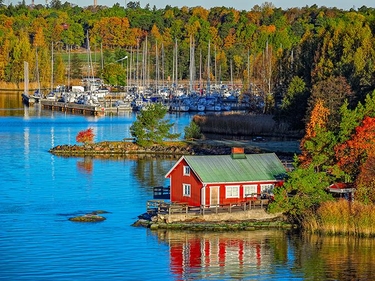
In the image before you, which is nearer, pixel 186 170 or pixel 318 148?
pixel 186 170

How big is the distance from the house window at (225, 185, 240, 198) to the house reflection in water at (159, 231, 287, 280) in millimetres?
2950

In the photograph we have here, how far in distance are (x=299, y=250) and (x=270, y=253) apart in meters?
1.47

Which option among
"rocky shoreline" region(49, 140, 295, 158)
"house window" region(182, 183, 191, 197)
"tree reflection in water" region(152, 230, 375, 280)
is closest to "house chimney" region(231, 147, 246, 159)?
"house window" region(182, 183, 191, 197)

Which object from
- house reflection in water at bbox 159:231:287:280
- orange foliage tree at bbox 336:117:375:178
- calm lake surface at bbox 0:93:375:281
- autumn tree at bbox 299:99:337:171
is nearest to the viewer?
calm lake surface at bbox 0:93:375:281

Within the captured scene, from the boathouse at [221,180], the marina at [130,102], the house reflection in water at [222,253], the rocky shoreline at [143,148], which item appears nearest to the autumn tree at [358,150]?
the boathouse at [221,180]

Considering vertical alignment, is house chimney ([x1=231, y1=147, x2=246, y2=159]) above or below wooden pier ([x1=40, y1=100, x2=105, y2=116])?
above

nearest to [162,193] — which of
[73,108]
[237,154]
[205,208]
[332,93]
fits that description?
[237,154]

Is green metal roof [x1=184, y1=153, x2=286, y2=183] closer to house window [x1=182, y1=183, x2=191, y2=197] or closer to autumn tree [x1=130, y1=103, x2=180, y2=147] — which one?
house window [x1=182, y1=183, x2=191, y2=197]

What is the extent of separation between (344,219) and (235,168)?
6.93 meters

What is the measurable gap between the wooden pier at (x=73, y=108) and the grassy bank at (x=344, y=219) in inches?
3167

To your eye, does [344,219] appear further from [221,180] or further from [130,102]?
[130,102]

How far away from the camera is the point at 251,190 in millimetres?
53375

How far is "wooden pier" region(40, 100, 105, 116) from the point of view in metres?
130

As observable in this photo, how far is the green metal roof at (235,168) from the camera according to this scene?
173 ft
